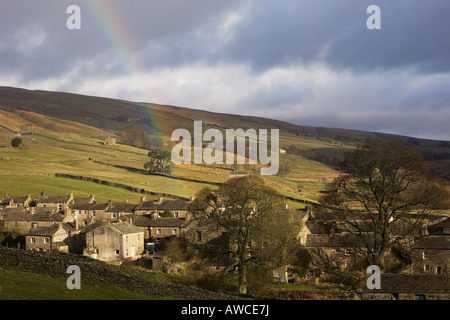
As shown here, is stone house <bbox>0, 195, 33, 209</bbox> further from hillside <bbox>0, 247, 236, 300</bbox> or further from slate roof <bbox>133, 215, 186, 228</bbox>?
hillside <bbox>0, 247, 236, 300</bbox>

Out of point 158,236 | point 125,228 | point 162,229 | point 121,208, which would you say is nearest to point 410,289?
point 125,228

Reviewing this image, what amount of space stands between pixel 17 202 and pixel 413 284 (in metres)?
69.0

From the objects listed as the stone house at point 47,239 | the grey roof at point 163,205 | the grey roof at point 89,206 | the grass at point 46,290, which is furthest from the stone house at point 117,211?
the grass at point 46,290

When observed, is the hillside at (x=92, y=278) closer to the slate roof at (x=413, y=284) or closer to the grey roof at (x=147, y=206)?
the slate roof at (x=413, y=284)

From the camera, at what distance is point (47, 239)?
198 ft

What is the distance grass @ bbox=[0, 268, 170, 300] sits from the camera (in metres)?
20.3

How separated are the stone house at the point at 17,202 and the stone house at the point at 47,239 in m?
19.0

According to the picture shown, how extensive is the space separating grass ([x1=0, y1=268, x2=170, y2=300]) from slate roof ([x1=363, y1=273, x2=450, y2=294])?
12.8 m

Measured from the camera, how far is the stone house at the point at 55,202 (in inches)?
3206

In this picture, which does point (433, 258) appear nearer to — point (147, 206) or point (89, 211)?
point (147, 206)

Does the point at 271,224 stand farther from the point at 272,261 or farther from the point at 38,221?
the point at 38,221
